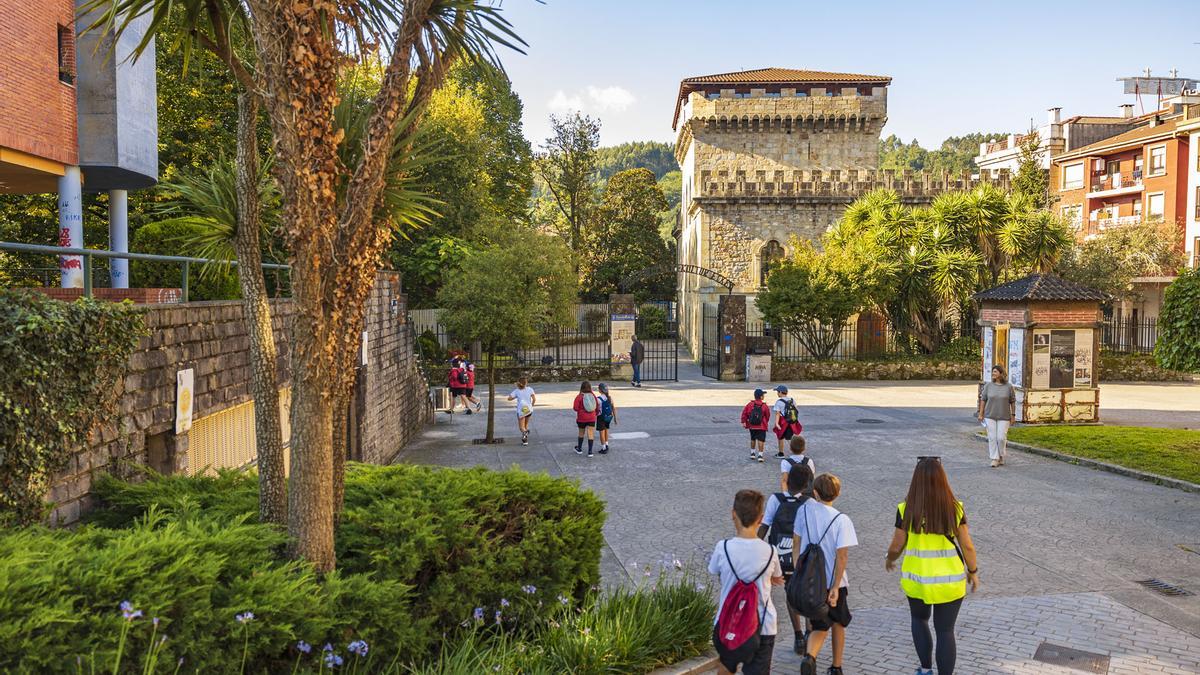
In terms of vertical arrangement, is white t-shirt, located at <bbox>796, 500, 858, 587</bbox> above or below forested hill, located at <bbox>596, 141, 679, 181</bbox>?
below

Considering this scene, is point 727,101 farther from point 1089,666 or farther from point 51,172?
point 1089,666

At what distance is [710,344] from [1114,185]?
91.6ft

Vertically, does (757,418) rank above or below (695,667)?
above

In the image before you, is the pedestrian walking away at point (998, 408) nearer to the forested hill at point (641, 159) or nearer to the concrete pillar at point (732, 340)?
the concrete pillar at point (732, 340)

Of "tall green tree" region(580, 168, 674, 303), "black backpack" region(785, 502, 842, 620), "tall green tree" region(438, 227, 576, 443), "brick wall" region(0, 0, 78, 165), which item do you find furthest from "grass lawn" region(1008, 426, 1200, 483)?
"tall green tree" region(580, 168, 674, 303)

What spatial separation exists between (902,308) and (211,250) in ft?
100

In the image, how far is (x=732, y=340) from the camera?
31.4 metres

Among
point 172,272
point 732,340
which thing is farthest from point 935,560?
point 732,340

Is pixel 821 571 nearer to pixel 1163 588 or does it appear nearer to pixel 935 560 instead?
pixel 935 560

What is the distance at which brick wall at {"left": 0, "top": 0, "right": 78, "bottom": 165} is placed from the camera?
12859 mm

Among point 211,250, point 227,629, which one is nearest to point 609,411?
point 211,250

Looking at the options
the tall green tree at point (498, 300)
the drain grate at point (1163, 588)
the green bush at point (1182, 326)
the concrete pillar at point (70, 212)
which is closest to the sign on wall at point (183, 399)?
the concrete pillar at point (70, 212)

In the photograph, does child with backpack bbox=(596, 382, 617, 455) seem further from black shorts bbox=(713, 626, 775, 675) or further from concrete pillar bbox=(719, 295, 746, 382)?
concrete pillar bbox=(719, 295, 746, 382)

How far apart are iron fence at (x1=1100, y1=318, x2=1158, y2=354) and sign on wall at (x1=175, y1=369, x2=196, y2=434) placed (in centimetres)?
3264
